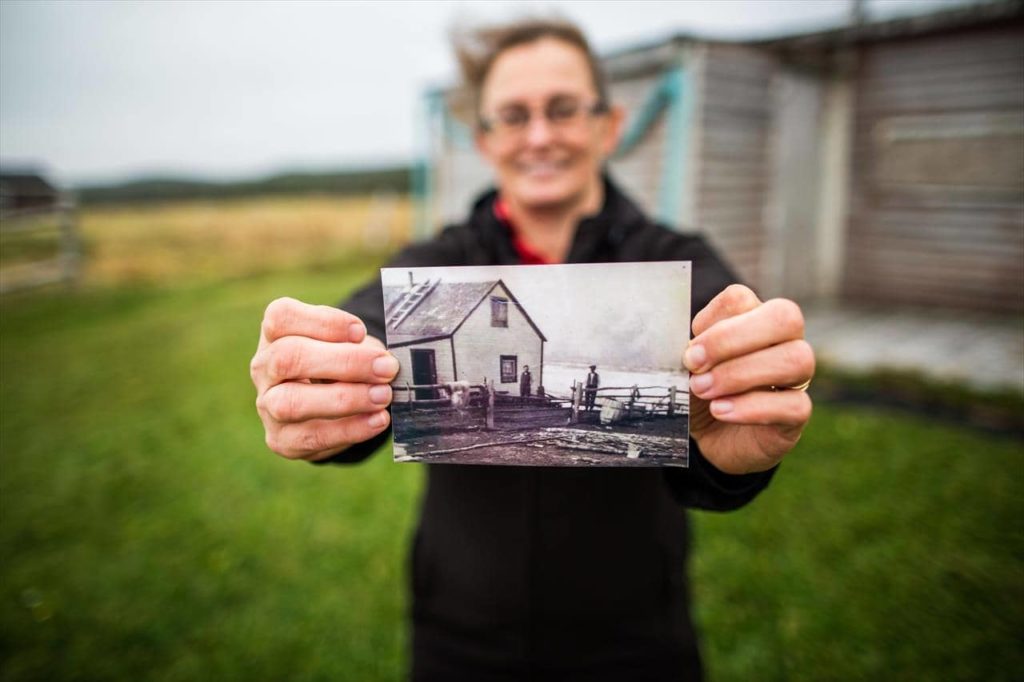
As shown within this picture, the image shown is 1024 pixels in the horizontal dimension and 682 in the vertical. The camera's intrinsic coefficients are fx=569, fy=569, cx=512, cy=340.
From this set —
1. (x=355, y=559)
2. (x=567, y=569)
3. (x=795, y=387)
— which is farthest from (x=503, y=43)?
(x=355, y=559)

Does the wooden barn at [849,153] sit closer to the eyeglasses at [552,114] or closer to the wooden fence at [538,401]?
the eyeglasses at [552,114]

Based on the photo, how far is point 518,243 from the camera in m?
1.83

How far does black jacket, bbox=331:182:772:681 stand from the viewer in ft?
4.97

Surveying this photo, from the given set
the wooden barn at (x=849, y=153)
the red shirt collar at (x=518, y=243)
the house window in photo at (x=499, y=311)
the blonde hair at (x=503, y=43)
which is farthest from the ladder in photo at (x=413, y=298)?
the wooden barn at (x=849, y=153)

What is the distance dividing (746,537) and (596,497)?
2.42 metres

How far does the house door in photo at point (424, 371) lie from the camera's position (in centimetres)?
102

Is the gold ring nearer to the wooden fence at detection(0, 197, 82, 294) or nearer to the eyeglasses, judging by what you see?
the eyeglasses

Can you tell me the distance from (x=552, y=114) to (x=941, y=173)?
26.3ft

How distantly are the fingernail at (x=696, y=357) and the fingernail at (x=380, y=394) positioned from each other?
0.53 metres

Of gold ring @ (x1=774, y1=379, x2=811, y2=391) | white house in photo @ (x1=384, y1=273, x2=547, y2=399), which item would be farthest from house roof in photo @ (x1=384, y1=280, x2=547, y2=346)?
gold ring @ (x1=774, y1=379, x2=811, y2=391)

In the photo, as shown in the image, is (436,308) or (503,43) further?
(503,43)

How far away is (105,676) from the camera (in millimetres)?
2762

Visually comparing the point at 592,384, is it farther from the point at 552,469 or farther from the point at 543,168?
the point at 543,168

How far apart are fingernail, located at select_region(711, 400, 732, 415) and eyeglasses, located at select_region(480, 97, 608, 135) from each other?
1.12m
